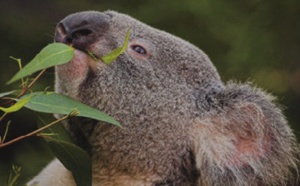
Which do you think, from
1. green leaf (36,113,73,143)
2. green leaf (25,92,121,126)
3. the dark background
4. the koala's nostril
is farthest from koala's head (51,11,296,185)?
the dark background

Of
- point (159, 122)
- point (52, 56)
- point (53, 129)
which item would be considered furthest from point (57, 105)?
point (159, 122)

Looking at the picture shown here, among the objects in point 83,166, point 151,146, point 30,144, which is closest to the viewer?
point 83,166

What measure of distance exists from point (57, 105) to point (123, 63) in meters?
0.69

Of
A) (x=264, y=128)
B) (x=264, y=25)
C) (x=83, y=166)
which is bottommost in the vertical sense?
(x=83, y=166)

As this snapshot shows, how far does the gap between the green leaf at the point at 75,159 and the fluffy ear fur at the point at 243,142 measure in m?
0.51

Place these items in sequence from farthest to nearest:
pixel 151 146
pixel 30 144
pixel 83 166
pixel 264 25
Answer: pixel 264 25 → pixel 30 144 → pixel 151 146 → pixel 83 166

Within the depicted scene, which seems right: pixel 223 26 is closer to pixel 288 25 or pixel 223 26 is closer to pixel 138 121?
pixel 288 25

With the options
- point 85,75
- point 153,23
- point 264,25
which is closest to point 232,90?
point 85,75

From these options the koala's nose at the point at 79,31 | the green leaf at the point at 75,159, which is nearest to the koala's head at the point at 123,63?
the koala's nose at the point at 79,31

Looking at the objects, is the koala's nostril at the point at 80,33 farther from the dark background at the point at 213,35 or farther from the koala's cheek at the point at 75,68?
the dark background at the point at 213,35

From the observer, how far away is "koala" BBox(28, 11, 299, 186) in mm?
3246

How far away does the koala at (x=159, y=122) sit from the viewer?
3246mm

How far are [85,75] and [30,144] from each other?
3.13 metres

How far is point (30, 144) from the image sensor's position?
625 cm
